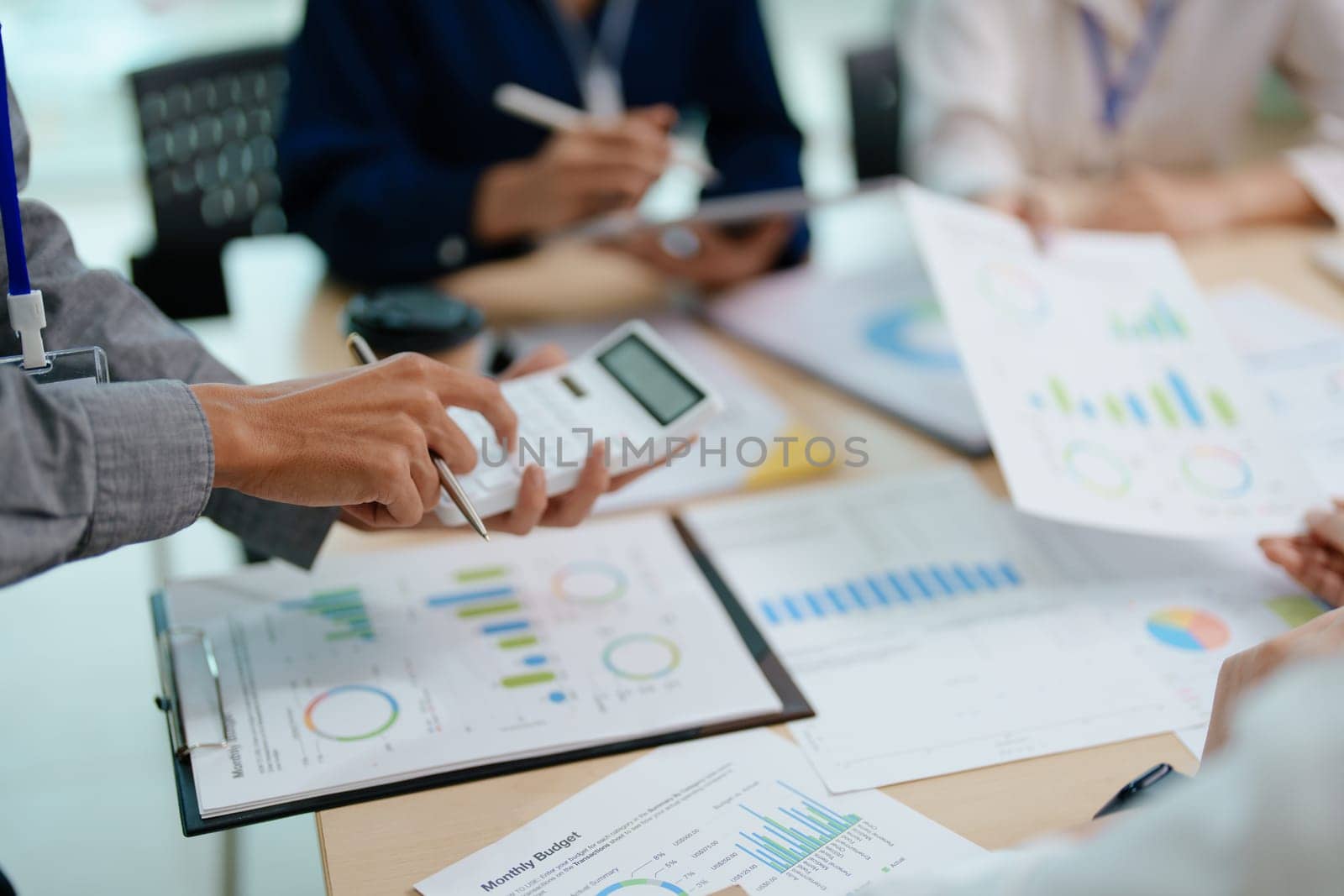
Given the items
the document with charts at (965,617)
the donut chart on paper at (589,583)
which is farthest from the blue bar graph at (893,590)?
the donut chart on paper at (589,583)

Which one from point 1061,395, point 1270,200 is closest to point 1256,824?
point 1061,395

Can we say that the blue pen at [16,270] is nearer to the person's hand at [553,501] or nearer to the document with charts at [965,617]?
the person's hand at [553,501]

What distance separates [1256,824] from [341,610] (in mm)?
623

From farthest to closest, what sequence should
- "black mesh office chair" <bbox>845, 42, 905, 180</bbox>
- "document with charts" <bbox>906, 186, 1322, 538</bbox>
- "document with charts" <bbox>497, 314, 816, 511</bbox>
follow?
"black mesh office chair" <bbox>845, 42, 905, 180</bbox>, "document with charts" <bbox>497, 314, 816, 511</bbox>, "document with charts" <bbox>906, 186, 1322, 538</bbox>

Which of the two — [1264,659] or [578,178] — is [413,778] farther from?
[578,178]

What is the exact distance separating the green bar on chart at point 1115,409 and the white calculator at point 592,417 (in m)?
0.35

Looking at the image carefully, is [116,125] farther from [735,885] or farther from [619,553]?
[735,885]

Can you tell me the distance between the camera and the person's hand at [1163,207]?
1.39 meters

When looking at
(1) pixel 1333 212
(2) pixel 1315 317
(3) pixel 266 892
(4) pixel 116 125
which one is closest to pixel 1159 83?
(1) pixel 1333 212

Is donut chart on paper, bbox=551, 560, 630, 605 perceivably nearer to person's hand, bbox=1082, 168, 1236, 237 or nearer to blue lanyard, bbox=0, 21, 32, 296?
blue lanyard, bbox=0, 21, 32, 296

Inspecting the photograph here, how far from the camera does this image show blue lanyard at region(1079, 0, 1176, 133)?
153 centimetres

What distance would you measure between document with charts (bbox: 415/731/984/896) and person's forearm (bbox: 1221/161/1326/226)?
1088 mm

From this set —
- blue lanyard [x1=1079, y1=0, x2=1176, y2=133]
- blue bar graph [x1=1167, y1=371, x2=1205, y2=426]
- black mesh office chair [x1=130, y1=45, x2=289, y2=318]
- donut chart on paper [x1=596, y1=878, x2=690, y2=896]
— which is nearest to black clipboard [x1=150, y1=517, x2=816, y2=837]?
donut chart on paper [x1=596, y1=878, x2=690, y2=896]

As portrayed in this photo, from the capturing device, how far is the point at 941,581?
2.94ft
